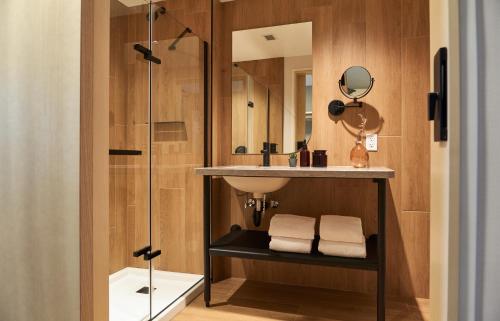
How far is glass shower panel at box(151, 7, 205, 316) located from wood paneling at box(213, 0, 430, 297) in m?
0.56

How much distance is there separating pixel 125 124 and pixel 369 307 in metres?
2.11

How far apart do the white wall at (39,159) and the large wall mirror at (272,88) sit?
1544 millimetres

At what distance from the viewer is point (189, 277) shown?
Result: 2.38 meters

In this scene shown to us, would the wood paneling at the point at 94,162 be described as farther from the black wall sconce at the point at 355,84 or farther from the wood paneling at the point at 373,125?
the black wall sconce at the point at 355,84

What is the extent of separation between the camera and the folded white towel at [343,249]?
176 centimetres

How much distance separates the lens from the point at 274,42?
2395 mm

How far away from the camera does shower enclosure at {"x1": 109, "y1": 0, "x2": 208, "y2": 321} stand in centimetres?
218

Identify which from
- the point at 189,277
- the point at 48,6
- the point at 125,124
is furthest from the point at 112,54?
the point at 189,277

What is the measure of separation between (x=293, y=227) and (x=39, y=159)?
1353 millimetres

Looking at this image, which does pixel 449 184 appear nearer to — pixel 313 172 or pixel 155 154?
pixel 313 172

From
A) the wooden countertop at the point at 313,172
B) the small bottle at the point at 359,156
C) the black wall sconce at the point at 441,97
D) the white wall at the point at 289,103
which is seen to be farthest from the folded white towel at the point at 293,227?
the black wall sconce at the point at 441,97

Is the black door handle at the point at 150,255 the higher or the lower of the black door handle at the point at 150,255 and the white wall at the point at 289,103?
the lower

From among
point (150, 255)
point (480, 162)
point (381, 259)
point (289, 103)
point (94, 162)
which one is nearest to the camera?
point (480, 162)

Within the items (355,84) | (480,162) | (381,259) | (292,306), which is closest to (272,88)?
(355,84)
